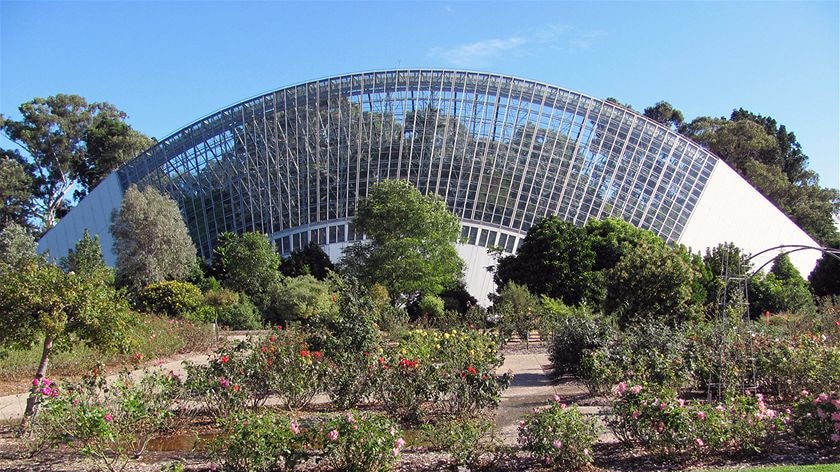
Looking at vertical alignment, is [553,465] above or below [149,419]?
below

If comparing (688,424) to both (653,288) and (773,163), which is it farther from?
(773,163)

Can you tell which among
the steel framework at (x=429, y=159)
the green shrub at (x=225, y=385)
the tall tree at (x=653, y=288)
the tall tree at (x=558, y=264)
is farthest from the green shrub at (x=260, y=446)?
the steel framework at (x=429, y=159)

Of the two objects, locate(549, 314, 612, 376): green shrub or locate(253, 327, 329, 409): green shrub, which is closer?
locate(253, 327, 329, 409): green shrub

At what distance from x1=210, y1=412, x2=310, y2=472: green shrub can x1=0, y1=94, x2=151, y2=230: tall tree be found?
4741cm

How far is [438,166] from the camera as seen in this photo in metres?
35.2

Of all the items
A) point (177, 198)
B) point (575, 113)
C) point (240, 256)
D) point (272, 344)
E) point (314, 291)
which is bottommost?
point (272, 344)

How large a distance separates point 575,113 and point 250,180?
17.2 metres

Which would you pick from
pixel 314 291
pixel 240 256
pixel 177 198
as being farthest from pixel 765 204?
pixel 177 198

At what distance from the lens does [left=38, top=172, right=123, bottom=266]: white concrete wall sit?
34781 millimetres

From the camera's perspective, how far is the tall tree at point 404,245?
2650 cm

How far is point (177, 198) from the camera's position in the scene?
36062 mm

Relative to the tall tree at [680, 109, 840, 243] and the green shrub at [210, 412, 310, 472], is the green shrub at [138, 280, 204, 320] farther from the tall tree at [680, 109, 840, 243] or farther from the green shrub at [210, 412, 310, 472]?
the tall tree at [680, 109, 840, 243]

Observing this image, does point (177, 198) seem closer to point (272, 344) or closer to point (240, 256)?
point (240, 256)

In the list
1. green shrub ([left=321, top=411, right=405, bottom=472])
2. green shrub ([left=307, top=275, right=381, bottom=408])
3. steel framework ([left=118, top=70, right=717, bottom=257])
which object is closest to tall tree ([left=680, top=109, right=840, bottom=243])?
steel framework ([left=118, top=70, right=717, bottom=257])
